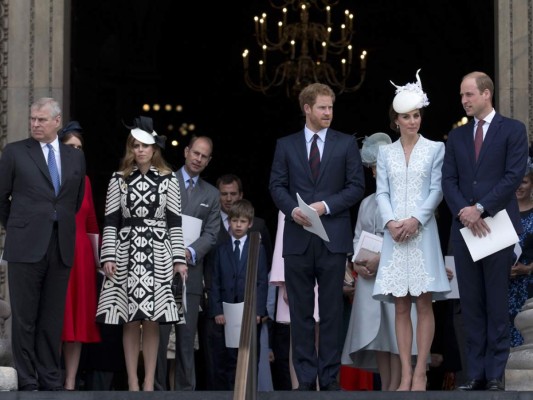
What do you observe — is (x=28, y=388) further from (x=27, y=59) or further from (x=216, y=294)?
(x=27, y=59)

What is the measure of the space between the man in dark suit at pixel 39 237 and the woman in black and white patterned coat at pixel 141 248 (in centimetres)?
40

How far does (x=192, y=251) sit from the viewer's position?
1306 cm

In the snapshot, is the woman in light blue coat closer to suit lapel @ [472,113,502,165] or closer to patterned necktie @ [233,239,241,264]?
suit lapel @ [472,113,502,165]

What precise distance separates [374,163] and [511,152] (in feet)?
5.14

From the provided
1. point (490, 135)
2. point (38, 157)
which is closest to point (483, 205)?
point (490, 135)

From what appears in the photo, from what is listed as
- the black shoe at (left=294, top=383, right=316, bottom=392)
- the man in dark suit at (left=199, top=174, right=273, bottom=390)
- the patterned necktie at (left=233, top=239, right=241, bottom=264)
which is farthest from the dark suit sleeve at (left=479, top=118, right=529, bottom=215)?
the man in dark suit at (left=199, top=174, right=273, bottom=390)

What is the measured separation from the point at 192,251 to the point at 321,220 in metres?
1.54

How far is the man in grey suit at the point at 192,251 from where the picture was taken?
1276 cm

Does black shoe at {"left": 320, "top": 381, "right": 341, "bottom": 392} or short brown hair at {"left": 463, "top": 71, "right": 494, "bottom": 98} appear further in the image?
short brown hair at {"left": 463, "top": 71, "right": 494, "bottom": 98}

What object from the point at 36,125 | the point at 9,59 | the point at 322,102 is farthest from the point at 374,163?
the point at 9,59

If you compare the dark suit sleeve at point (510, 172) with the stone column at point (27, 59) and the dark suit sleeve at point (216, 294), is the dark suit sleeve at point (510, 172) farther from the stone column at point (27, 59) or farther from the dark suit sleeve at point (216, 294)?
the stone column at point (27, 59)

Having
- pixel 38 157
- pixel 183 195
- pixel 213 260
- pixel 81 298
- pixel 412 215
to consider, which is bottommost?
pixel 81 298

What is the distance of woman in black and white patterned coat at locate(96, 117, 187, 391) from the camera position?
1212cm

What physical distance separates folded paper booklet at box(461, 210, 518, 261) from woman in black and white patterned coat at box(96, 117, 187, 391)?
2.31 m
